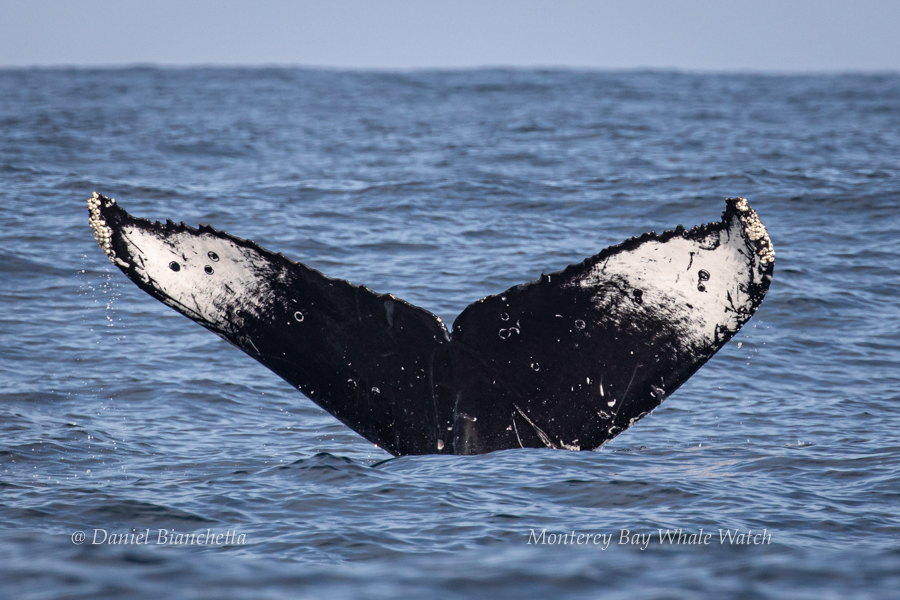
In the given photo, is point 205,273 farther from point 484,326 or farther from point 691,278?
point 691,278

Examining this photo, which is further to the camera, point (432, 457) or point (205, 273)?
point (432, 457)

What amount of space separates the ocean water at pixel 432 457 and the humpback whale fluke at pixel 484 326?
1.94ft

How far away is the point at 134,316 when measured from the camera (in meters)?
10.8

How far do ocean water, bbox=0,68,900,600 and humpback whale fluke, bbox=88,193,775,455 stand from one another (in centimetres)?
59

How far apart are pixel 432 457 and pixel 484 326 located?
1.06 meters

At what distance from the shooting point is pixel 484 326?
5.21 m

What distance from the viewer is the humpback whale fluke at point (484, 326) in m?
4.78
